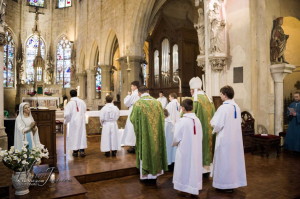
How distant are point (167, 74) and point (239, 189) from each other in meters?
11.1

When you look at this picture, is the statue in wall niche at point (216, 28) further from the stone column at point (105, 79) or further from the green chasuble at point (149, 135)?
the stone column at point (105, 79)

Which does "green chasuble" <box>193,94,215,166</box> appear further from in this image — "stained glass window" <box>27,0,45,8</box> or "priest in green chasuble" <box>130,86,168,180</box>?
"stained glass window" <box>27,0,45,8</box>

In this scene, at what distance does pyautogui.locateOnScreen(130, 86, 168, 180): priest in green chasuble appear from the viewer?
464cm

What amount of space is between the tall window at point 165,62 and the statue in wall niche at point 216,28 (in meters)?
7.06

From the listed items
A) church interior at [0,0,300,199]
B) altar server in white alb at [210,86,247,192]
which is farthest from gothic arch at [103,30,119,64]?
altar server in white alb at [210,86,247,192]

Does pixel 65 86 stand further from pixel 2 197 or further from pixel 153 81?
pixel 2 197

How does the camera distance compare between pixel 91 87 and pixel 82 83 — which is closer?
pixel 91 87

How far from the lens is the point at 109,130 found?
6.57m

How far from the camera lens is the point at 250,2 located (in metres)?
7.73

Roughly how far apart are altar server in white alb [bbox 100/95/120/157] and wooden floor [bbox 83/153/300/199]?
1.44 meters

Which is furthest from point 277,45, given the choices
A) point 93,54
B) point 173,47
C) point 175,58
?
point 93,54

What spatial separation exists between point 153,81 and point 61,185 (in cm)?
1227

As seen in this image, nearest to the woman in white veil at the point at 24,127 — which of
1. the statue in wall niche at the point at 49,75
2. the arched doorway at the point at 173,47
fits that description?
the arched doorway at the point at 173,47

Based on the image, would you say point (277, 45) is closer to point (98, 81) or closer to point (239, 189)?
point (239, 189)
